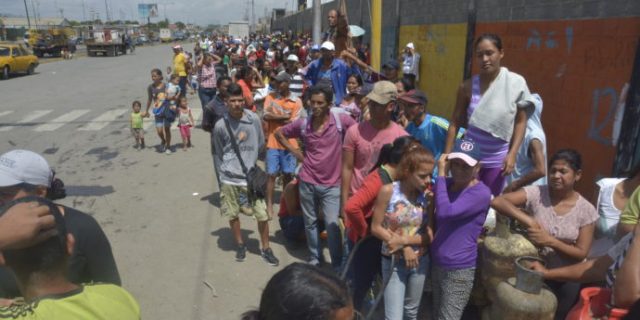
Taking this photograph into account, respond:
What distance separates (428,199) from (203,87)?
27.0 feet

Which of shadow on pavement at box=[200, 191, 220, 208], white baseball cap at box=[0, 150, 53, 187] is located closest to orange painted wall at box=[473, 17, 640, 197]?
shadow on pavement at box=[200, 191, 220, 208]

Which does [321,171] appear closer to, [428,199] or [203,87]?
[428,199]

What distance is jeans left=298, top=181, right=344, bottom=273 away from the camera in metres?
4.12

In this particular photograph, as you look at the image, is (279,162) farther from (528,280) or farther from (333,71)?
(528,280)

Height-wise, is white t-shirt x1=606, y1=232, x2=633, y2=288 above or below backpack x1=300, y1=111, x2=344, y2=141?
below

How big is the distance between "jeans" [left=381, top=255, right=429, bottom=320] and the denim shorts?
2.80 metres

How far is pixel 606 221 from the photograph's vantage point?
2932mm

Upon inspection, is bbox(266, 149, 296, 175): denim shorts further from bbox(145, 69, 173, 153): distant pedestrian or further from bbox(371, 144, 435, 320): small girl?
bbox(145, 69, 173, 153): distant pedestrian

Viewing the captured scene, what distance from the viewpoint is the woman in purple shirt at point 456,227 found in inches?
111

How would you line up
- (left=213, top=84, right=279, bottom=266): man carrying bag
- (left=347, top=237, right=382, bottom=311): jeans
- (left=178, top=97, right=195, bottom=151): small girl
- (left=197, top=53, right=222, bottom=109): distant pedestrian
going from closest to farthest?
(left=347, top=237, right=382, bottom=311): jeans < (left=213, top=84, right=279, bottom=266): man carrying bag < (left=178, top=97, right=195, bottom=151): small girl < (left=197, top=53, right=222, bottom=109): distant pedestrian

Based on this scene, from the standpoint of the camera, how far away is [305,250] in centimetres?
501

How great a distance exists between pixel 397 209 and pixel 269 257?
213 cm

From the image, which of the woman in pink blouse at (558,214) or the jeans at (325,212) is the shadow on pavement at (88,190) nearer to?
the jeans at (325,212)

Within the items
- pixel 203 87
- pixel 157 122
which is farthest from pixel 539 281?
pixel 203 87
